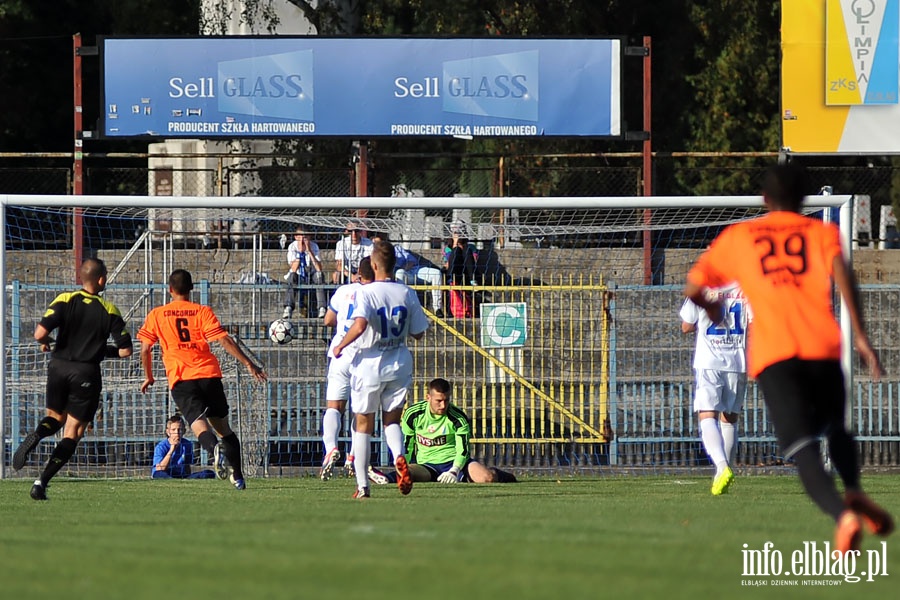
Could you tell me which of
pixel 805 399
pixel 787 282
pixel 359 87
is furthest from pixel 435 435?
pixel 359 87

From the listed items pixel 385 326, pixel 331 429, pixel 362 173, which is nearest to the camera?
pixel 385 326

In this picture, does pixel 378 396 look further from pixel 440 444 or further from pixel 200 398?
pixel 440 444

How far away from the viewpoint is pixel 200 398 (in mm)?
12289

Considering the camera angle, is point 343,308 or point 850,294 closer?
point 850,294

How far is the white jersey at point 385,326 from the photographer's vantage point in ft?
35.4

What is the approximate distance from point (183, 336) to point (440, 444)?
10.3 ft

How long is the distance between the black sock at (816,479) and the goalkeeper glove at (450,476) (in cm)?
772

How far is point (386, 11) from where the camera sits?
29891 mm

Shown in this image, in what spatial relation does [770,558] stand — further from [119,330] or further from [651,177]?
[651,177]

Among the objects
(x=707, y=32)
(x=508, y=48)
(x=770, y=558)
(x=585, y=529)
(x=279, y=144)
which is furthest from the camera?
(x=707, y=32)

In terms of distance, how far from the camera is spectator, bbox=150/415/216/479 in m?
15.9

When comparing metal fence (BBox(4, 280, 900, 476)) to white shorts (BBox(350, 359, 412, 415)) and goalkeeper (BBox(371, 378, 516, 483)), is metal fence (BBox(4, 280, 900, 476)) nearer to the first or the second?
goalkeeper (BBox(371, 378, 516, 483))

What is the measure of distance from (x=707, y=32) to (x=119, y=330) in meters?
26.0

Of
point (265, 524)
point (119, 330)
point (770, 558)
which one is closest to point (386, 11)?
point (119, 330)
